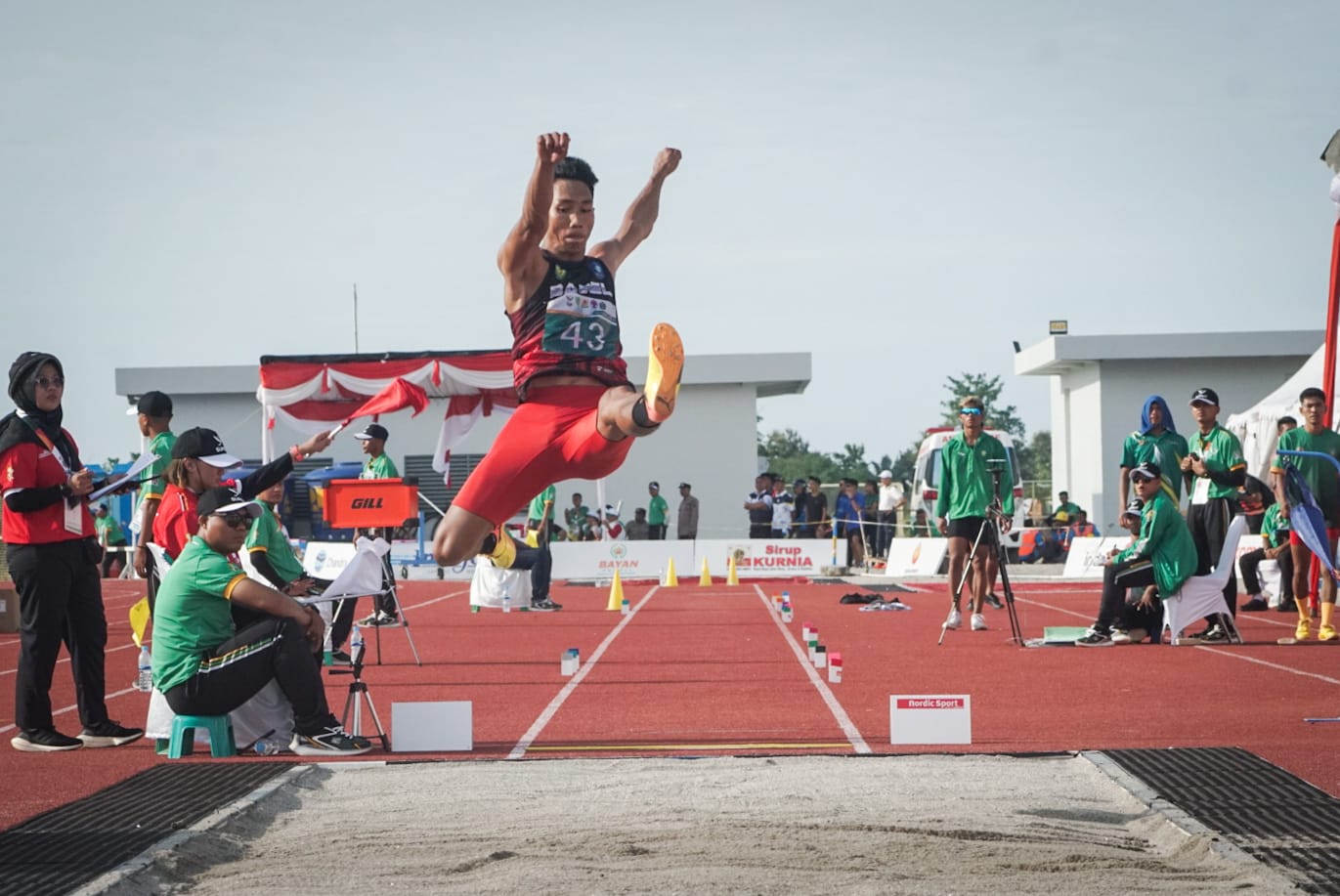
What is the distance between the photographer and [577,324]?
6219 mm

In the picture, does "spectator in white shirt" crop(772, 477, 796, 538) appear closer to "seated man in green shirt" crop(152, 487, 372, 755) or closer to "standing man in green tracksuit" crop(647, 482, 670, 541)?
"standing man in green tracksuit" crop(647, 482, 670, 541)

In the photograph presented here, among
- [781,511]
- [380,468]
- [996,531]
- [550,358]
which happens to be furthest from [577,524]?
[550,358]

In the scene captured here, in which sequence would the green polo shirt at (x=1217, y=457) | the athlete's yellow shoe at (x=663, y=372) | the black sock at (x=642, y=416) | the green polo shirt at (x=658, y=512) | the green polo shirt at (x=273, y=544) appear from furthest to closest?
1. the green polo shirt at (x=658, y=512)
2. the green polo shirt at (x=1217, y=457)
3. the green polo shirt at (x=273, y=544)
4. the black sock at (x=642, y=416)
5. the athlete's yellow shoe at (x=663, y=372)

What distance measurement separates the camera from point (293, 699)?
7281 mm

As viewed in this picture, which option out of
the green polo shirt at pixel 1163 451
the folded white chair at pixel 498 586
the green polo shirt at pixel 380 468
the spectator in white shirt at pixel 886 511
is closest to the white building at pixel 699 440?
the spectator in white shirt at pixel 886 511

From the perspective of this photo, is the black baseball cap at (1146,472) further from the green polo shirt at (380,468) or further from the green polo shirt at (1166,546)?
the green polo shirt at (380,468)

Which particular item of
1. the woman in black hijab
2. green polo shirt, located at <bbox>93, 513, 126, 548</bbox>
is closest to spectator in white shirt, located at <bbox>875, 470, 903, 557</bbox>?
green polo shirt, located at <bbox>93, 513, 126, 548</bbox>

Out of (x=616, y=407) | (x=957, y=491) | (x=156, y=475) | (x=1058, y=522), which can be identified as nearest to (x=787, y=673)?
(x=957, y=491)

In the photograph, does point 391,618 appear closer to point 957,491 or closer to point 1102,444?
point 957,491

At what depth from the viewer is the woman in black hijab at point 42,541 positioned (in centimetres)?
759

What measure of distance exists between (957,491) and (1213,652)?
Answer: 251 cm

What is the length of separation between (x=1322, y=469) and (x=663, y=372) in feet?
27.0

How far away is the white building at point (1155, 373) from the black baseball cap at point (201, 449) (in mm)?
30451

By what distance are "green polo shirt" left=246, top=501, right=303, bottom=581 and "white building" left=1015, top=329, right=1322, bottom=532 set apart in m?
29.1
